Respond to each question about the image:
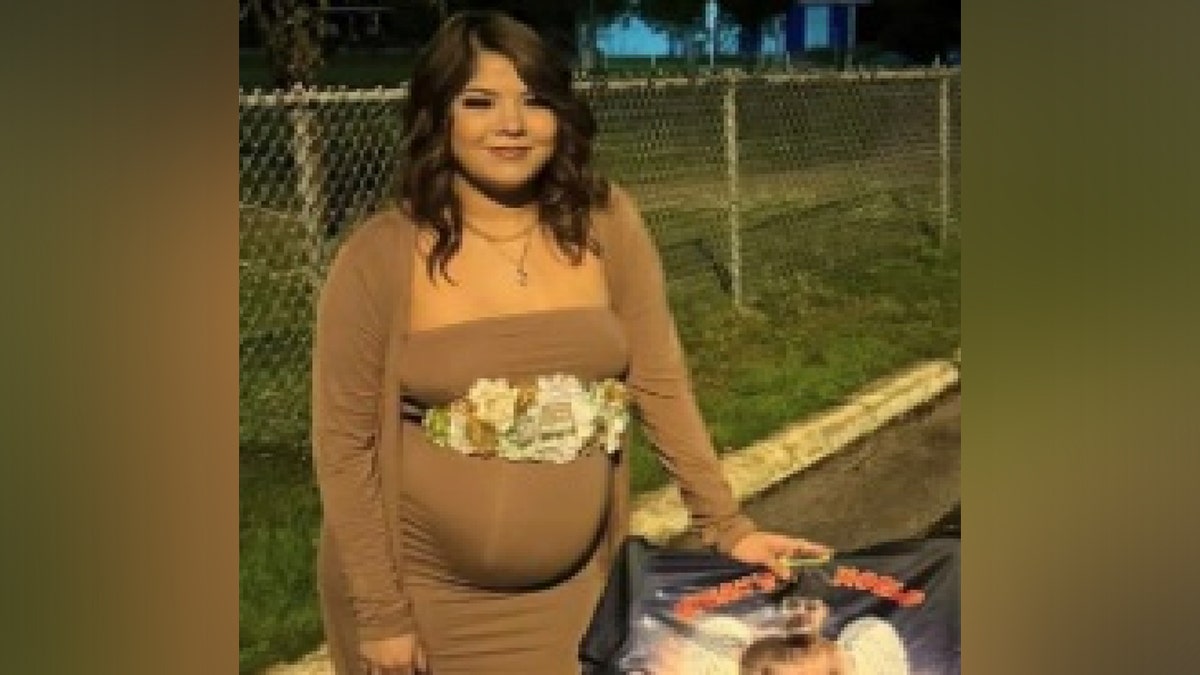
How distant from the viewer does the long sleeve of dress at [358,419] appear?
128 centimetres

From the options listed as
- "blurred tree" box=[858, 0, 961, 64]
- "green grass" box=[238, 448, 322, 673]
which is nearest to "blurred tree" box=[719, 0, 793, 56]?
"blurred tree" box=[858, 0, 961, 64]

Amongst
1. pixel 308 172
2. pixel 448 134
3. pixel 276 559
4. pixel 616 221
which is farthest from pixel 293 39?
pixel 276 559

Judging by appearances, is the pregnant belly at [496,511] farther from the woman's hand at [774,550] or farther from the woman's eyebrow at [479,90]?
the woman's eyebrow at [479,90]

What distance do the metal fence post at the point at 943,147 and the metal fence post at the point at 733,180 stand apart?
24 centimetres

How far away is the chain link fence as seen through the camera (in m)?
1.58

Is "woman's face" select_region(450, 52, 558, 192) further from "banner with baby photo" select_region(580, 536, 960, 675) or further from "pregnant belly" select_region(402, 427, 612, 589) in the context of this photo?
"banner with baby photo" select_region(580, 536, 960, 675)

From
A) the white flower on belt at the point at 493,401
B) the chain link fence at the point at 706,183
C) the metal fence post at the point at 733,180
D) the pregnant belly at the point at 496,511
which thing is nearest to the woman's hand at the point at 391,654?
the pregnant belly at the point at 496,511

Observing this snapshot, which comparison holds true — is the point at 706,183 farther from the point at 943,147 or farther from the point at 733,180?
the point at 943,147

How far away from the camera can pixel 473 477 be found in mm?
1425

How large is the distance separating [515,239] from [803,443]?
52 centimetres
